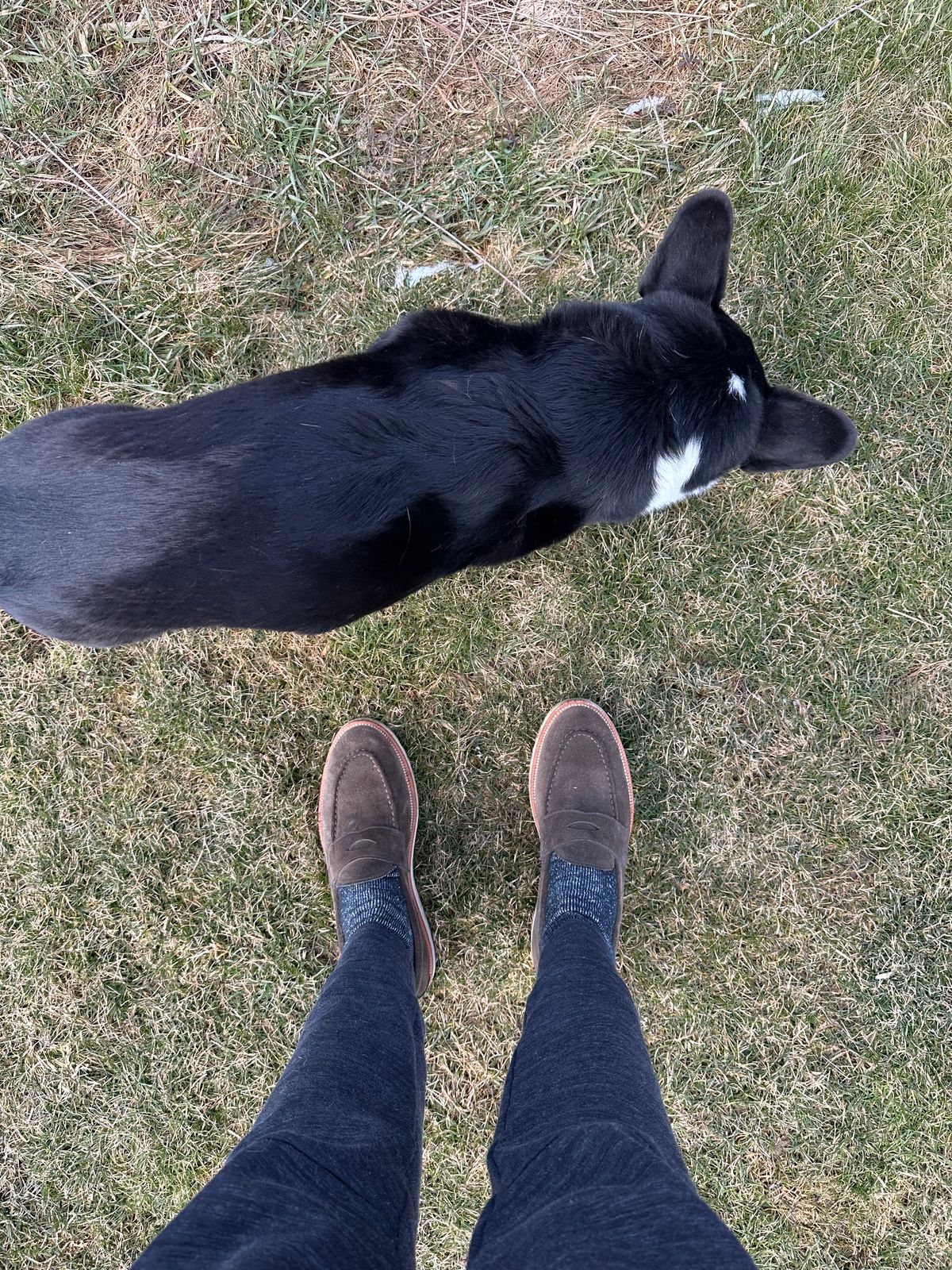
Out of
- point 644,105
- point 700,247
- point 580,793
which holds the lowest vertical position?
point 580,793

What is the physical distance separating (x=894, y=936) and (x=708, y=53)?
11.3 feet

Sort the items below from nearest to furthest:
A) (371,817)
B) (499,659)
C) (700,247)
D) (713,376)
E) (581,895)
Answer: (713,376) < (700,247) < (581,895) < (371,817) < (499,659)

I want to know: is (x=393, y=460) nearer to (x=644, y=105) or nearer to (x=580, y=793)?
(x=580, y=793)

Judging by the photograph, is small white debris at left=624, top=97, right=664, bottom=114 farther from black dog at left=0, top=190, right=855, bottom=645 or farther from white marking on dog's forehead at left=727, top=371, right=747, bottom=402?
white marking on dog's forehead at left=727, top=371, right=747, bottom=402

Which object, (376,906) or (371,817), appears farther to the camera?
(371,817)

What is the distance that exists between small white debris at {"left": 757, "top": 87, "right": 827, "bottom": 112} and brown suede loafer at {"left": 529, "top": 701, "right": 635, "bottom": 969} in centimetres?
237

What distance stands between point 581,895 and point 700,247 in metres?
2.16

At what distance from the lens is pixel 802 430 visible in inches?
91.0

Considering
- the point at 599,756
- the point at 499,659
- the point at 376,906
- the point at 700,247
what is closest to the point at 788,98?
the point at 700,247

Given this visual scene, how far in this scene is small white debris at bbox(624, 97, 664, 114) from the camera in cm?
275

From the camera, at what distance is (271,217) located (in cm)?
274

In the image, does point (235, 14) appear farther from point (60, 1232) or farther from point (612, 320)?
point (60, 1232)

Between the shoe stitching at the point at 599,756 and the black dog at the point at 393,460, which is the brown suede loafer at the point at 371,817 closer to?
the shoe stitching at the point at 599,756

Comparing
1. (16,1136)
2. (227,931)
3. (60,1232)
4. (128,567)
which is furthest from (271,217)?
(60,1232)
